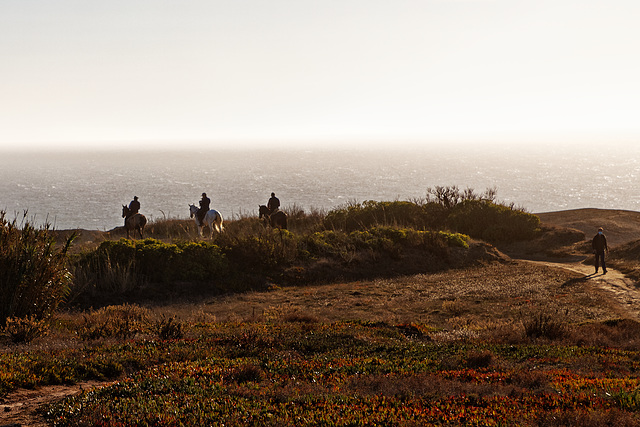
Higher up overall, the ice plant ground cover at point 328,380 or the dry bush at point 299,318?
the ice plant ground cover at point 328,380

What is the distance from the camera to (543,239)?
92.7ft

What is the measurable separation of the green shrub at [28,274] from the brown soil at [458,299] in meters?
3.43

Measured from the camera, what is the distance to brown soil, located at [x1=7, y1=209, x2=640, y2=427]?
14422mm

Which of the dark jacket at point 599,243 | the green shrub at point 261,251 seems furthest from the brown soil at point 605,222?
the green shrub at point 261,251

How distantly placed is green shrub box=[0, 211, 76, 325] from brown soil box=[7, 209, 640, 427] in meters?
3.43

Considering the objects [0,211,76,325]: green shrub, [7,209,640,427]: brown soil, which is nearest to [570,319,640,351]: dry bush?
[7,209,640,427]: brown soil

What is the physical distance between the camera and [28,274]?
1133 centimetres

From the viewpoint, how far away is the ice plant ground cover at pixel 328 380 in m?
5.88

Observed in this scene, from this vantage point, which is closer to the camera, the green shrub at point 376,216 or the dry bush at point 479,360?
the dry bush at point 479,360

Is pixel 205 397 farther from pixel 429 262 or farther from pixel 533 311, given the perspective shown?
pixel 429 262

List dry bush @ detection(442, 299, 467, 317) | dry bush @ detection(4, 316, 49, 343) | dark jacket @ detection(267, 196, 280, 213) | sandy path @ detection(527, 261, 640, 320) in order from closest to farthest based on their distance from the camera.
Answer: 1. dry bush @ detection(4, 316, 49, 343)
2. dry bush @ detection(442, 299, 467, 317)
3. sandy path @ detection(527, 261, 640, 320)
4. dark jacket @ detection(267, 196, 280, 213)

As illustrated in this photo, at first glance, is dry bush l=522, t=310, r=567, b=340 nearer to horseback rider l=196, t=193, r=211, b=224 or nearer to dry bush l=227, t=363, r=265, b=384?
dry bush l=227, t=363, r=265, b=384

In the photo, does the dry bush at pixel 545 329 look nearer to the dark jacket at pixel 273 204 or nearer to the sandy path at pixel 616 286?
the sandy path at pixel 616 286

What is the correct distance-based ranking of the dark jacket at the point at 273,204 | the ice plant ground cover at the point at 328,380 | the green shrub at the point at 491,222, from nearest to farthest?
the ice plant ground cover at the point at 328,380 → the dark jacket at the point at 273,204 → the green shrub at the point at 491,222
